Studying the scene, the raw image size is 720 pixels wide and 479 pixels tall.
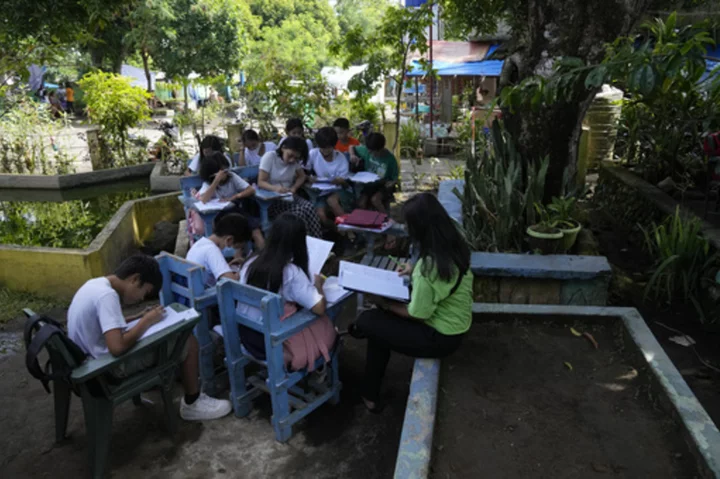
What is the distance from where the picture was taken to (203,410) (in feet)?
11.2

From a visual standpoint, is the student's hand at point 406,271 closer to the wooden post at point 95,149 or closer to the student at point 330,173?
the student at point 330,173

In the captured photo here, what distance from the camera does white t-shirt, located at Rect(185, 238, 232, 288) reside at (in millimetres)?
3557

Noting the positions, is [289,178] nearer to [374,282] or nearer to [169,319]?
[374,282]

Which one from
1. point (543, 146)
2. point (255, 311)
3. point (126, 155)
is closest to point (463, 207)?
point (543, 146)

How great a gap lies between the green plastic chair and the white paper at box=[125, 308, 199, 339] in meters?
0.03

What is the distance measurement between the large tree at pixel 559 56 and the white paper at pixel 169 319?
293cm

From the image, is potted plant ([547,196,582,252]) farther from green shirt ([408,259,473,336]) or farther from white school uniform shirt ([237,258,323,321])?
white school uniform shirt ([237,258,323,321])

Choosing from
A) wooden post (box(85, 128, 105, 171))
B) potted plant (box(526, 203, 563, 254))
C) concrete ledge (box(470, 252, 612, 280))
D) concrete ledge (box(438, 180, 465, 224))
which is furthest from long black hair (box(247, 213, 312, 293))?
wooden post (box(85, 128, 105, 171))

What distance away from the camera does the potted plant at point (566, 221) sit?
14.2 ft

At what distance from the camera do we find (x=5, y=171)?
9.73 meters

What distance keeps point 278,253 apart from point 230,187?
257cm

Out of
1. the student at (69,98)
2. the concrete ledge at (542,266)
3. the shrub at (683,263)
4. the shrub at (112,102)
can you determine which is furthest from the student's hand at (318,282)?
the student at (69,98)

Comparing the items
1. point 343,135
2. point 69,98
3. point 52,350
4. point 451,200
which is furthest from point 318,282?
point 69,98

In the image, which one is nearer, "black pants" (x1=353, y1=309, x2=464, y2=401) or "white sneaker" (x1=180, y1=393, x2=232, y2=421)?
Answer: "black pants" (x1=353, y1=309, x2=464, y2=401)
